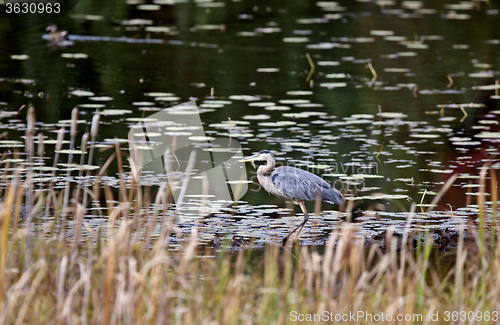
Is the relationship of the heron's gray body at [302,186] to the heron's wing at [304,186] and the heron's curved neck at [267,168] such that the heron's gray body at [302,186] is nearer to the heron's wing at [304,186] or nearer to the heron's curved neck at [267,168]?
the heron's wing at [304,186]

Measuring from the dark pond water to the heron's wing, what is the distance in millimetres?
176

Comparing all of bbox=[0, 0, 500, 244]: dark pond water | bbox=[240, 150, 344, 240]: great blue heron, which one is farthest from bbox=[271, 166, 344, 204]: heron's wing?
bbox=[0, 0, 500, 244]: dark pond water

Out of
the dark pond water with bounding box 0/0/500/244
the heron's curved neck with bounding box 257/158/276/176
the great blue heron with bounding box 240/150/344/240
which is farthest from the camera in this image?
the dark pond water with bounding box 0/0/500/244

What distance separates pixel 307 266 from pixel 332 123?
5553 mm

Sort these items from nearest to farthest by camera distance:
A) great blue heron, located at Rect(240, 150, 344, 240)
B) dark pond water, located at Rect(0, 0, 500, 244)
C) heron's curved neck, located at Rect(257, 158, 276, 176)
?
great blue heron, located at Rect(240, 150, 344, 240), heron's curved neck, located at Rect(257, 158, 276, 176), dark pond water, located at Rect(0, 0, 500, 244)

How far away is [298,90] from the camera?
11.2 metres

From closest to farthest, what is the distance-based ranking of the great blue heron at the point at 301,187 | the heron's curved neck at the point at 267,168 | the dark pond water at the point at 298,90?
the great blue heron at the point at 301,187 < the heron's curved neck at the point at 267,168 < the dark pond water at the point at 298,90

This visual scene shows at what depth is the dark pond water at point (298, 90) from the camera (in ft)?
23.0

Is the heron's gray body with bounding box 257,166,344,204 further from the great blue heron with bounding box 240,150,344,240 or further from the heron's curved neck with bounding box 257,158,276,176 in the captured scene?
the heron's curved neck with bounding box 257,158,276,176

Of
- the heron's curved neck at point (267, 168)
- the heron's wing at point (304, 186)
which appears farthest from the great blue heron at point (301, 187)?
the heron's curved neck at point (267, 168)

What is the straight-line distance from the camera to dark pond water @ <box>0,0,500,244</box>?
276 inches

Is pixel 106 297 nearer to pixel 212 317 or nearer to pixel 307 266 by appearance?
pixel 212 317

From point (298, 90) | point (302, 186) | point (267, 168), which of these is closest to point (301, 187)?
point (302, 186)

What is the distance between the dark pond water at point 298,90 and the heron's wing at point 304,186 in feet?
0.58
